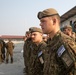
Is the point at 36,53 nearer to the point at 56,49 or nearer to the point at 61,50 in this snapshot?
the point at 56,49

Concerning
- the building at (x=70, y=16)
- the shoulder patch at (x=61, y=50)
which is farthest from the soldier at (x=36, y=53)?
the building at (x=70, y=16)

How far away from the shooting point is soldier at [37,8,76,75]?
2586mm

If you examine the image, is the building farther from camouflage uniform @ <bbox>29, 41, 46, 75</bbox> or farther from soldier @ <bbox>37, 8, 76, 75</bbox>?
soldier @ <bbox>37, 8, 76, 75</bbox>

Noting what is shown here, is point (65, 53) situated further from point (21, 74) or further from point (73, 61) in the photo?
point (21, 74)

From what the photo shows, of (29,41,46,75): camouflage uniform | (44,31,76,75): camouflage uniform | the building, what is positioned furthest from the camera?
the building

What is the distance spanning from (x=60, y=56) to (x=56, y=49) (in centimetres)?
12

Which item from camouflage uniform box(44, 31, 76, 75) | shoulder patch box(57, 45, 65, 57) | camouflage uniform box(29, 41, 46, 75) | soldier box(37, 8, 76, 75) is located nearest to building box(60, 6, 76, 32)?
camouflage uniform box(29, 41, 46, 75)

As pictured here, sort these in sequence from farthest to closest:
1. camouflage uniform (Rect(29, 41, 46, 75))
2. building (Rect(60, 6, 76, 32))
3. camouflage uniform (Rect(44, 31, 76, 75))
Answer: building (Rect(60, 6, 76, 32)), camouflage uniform (Rect(29, 41, 46, 75)), camouflage uniform (Rect(44, 31, 76, 75))

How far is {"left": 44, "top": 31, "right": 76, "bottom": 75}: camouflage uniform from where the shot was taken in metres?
2.57

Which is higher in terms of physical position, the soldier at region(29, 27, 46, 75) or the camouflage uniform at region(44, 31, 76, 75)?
the camouflage uniform at region(44, 31, 76, 75)

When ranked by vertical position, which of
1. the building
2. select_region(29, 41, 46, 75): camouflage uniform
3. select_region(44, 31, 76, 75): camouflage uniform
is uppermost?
select_region(44, 31, 76, 75): camouflage uniform

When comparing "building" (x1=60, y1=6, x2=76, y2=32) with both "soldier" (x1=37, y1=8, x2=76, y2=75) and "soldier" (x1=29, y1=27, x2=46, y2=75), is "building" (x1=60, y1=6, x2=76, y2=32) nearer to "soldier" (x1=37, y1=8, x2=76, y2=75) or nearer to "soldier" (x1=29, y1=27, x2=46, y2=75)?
"soldier" (x1=29, y1=27, x2=46, y2=75)

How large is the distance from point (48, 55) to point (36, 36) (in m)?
1.87

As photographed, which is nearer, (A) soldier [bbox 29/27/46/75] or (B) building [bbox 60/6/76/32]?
(A) soldier [bbox 29/27/46/75]
